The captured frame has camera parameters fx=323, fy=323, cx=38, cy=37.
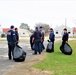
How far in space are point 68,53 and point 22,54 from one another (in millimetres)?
4654

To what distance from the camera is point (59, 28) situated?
400ft

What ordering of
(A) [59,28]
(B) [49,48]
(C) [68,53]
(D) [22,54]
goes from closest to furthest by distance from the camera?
(D) [22,54] → (C) [68,53] → (B) [49,48] → (A) [59,28]

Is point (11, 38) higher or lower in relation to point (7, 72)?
higher

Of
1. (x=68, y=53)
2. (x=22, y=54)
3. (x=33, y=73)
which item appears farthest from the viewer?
(x=68, y=53)

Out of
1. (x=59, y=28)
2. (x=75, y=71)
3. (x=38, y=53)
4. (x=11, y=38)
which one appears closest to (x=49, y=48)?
(x=38, y=53)

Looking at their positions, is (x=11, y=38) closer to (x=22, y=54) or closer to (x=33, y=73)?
(x=22, y=54)

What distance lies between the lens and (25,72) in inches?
455

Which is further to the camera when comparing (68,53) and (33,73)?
(68,53)

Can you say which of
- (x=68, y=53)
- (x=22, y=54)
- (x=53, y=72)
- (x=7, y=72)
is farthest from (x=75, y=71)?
(x=68, y=53)

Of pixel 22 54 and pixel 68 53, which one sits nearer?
pixel 22 54

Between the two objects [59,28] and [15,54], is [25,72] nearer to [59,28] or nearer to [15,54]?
[15,54]

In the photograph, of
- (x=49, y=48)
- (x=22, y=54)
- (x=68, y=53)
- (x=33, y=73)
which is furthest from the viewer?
(x=49, y=48)

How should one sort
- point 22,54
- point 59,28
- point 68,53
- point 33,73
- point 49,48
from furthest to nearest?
point 59,28, point 49,48, point 68,53, point 22,54, point 33,73

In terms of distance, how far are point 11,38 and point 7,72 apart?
4629mm
